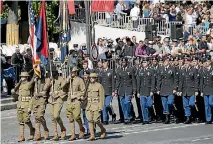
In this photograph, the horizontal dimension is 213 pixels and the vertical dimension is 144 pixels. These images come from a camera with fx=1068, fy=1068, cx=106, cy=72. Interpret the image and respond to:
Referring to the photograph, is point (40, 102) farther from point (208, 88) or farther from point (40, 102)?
point (208, 88)

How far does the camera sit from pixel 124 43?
123 ft

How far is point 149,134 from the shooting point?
91.5ft

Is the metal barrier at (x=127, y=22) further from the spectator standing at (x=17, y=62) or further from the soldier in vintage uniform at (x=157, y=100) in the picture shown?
the soldier in vintage uniform at (x=157, y=100)

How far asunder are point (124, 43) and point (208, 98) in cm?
805

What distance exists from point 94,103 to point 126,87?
350 cm

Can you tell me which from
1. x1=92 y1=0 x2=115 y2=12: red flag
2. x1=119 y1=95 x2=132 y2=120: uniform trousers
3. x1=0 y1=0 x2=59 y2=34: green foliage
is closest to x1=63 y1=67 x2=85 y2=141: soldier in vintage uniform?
x1=119 y1=95 x2=132 y2=120: uniform trousers

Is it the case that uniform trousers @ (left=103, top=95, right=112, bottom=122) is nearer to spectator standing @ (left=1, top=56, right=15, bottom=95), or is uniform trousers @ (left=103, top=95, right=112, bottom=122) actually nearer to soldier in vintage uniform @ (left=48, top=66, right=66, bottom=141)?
soldier in vintage uniform @ (left=48, top=66, right=66, bottom=141)

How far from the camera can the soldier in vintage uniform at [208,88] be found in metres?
29.7

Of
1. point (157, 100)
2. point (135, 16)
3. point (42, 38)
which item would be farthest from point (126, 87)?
point (135, 16)

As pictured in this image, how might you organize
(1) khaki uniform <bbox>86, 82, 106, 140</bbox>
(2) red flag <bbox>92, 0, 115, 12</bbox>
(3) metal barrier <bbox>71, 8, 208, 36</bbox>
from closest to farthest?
(1) khaki uniform <bbox>86, 82, 106, 140</bbox>
(2) red flag <bbox>92, 0, 115, 12</bbox>
(3) metal barrier <bbox>71, 8, 208, 36</bbox>

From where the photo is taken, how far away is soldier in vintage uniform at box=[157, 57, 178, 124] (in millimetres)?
30172

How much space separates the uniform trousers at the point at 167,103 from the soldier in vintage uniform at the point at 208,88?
92cm

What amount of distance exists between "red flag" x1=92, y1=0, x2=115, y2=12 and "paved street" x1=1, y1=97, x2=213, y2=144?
276 inches

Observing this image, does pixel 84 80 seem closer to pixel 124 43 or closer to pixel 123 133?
pixel 123 133
